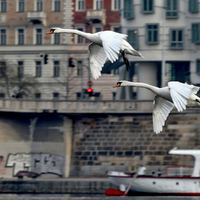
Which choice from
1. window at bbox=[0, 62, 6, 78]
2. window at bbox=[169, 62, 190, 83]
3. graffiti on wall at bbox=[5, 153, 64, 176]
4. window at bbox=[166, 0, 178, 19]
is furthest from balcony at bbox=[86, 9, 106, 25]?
graffiti on wall at bbox=[5, 153, 64, 176]

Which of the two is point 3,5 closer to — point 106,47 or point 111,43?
point 111,43

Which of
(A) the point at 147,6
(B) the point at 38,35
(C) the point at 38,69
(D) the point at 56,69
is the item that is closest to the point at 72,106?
(A) the point at 147,6

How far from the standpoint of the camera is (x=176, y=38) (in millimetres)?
51500

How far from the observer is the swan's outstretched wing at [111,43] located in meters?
14.3

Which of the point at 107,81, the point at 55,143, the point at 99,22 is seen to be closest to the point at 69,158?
the point at 55,143

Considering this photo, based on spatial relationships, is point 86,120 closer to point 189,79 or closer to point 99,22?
point 189,79

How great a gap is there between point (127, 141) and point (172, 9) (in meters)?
12.5

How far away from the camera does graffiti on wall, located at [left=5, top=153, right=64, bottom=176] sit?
51.7 metres

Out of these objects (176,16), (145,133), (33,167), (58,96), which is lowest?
(33,167)

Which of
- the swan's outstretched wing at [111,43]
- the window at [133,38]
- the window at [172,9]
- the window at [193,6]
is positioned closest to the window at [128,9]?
the window at [133,38]

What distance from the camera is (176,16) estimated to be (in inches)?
2018

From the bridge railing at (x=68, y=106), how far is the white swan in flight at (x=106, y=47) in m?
31.8

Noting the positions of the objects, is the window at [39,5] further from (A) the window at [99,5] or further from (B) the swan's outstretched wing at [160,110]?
(B) the swan's outstretched wing at [160,110]

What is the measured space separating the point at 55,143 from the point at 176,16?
15.9m
